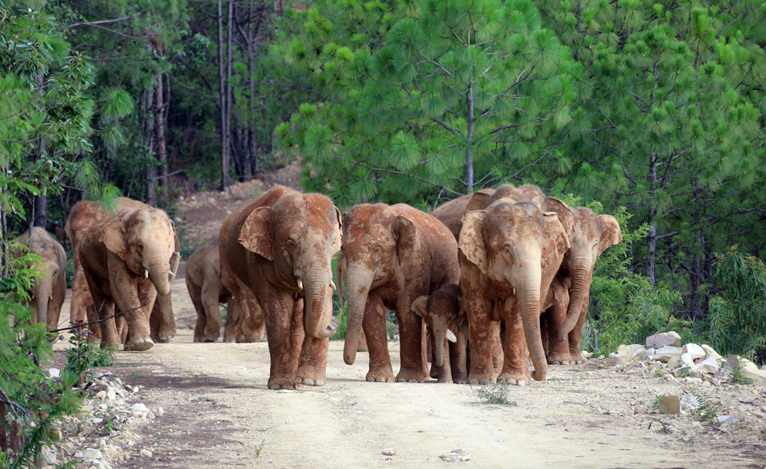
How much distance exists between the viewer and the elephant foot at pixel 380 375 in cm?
1058

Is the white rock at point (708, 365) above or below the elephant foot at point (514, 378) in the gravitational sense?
above

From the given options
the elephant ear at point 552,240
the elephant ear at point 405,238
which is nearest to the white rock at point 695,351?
the elephant ear at point 552,240

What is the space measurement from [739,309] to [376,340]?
6.38m

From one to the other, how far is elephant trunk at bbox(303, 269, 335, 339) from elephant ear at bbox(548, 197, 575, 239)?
4.59 meters

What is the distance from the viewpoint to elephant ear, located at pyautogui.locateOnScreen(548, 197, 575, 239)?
12.5 meters

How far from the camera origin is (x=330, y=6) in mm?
24094

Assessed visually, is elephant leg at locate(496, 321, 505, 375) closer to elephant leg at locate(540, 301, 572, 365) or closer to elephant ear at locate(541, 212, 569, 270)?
elephant ear at locate(541, 212, 569, 270)

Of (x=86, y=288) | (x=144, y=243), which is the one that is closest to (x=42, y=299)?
(x=144, y=243)

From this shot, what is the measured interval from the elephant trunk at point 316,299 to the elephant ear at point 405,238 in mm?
1842

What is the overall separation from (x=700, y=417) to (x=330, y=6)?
1851cm

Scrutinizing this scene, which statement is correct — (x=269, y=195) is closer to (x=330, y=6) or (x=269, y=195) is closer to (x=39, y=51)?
(x=39, y=51)

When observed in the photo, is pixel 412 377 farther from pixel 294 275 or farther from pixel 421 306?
pixel 294 275

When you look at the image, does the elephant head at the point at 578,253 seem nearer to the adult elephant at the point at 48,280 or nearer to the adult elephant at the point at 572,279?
the adult elephant at the point at 572,279

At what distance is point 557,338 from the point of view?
13.1 meters
